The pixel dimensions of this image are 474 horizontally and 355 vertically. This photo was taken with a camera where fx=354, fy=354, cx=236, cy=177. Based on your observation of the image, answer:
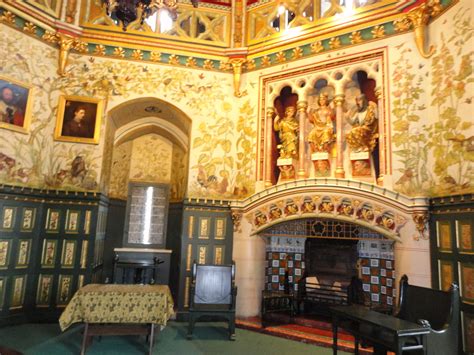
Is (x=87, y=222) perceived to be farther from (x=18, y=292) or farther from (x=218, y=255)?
(x=218, y=255)

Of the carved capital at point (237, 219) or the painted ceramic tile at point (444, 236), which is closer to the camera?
the painted ceramic tile at point (444, 236)

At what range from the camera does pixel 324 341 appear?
6047 mm

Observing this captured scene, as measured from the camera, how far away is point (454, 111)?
559cm

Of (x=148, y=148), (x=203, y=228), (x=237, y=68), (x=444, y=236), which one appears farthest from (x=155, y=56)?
(x=444, y=236)

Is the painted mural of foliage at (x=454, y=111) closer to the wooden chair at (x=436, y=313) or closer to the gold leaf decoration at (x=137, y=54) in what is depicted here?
the wooden chair at (x=436, y=313)

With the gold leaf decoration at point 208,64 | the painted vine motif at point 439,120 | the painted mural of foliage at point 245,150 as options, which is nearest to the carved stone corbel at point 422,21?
the painted vine motif at point 439,120

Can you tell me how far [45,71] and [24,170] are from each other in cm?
218

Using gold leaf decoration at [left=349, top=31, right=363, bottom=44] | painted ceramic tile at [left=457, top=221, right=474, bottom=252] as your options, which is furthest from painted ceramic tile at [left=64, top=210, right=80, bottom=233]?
painted ceramic tile at [left=457, top=221, right=474, bottom=252]

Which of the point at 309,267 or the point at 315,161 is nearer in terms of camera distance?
the point at 315,161

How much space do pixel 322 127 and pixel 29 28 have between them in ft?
20.9

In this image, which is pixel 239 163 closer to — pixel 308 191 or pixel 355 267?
pixel 308 191

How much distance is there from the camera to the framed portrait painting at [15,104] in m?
6.75

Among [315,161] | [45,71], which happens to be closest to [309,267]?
[315,161]

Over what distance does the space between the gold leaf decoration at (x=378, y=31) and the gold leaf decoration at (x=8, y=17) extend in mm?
7065
